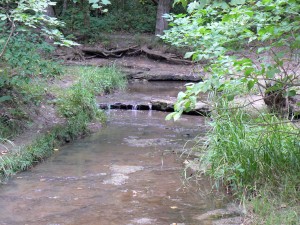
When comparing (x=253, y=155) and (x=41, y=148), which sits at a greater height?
(x=253, y=155)

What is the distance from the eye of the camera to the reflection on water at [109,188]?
5.22 meters

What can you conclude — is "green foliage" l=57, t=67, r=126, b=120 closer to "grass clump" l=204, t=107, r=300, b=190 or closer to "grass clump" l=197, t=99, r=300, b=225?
"grass clump" l=197, t=99, r=300, b=225

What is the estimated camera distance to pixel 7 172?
254 inches

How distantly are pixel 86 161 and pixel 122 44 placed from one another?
42.6 ft

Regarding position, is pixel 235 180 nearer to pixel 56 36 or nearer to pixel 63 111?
pixel 56 36

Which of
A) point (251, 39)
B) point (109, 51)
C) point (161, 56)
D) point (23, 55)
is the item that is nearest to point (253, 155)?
point (251, 39)

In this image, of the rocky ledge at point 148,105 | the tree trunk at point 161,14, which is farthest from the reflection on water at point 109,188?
the tree trunk at point 161,14

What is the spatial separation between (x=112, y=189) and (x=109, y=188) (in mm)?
66

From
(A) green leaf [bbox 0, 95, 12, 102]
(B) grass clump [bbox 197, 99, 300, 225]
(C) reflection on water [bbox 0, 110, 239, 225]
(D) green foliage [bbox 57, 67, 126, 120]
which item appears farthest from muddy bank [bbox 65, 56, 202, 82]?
(B) grass clump [bbox 197, 99, 300, 225]

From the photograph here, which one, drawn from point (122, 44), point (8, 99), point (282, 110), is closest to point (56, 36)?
point (8, 99)

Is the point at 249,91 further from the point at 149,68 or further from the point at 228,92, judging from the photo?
the point at 149,68

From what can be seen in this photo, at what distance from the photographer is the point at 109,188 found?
616 cm

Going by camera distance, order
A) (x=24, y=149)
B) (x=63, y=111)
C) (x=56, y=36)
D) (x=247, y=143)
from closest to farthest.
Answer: (x=247, y=143), (x=56, y=36), (x=24, y=149), (x=63, y=111)

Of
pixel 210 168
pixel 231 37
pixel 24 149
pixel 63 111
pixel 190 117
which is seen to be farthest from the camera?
pixel 190 117
